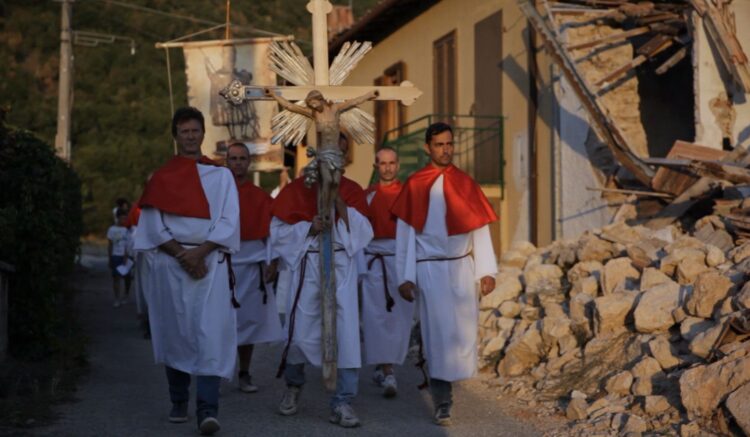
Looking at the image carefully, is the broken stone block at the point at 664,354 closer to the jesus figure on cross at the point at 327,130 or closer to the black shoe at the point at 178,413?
the jesus figure on cross at the point at 327,130

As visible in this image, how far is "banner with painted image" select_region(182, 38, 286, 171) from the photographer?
53.9ft

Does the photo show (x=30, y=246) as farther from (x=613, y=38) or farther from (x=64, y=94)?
(x=64, y=94)

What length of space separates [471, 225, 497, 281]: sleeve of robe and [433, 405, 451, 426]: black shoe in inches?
35.4

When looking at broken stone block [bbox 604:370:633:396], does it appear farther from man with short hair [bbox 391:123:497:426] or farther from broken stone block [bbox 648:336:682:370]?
man with short hair [bbox 391:123:497:426]

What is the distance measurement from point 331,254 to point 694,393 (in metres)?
2.40

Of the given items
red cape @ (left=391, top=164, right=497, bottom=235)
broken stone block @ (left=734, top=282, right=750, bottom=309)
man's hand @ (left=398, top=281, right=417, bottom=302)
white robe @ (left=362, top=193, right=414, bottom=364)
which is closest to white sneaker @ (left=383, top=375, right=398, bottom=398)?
white robe @ (left=362, top=193, right=414, bottom=364)

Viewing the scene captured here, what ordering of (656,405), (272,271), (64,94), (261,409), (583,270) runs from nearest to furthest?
(656,405), (261,409), (272,271), (583,270), (64,94)

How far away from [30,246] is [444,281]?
149 inches

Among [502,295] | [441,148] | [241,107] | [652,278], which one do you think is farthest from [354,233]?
[241,107]

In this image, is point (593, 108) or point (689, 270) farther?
point (593, 108)

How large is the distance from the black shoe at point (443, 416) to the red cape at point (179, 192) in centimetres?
198

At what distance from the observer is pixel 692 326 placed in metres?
8.17

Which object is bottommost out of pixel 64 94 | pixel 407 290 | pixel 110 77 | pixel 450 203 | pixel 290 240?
pixel 407 290

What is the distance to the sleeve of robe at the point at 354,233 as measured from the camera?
8000mm
